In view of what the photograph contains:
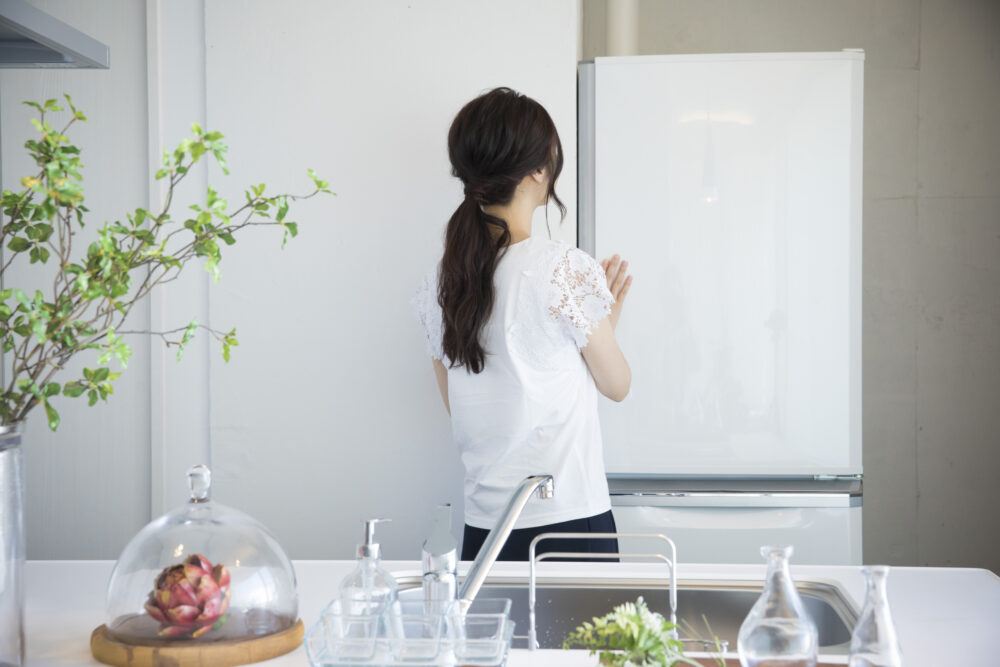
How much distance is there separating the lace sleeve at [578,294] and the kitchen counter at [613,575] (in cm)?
47

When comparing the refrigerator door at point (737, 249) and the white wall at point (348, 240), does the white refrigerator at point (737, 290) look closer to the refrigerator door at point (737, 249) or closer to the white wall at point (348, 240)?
the refrigerator door at point (737, 249)

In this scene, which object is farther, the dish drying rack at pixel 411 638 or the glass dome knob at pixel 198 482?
the glass dome knob at pixel 198 482

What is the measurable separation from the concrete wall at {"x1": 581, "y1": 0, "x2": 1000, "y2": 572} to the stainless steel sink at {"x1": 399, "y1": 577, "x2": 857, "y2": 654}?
1.78 meters

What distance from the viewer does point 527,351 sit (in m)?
1.85

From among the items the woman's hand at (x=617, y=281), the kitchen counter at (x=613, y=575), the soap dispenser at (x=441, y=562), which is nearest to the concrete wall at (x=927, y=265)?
the woman's hand at (x=617, y=281)

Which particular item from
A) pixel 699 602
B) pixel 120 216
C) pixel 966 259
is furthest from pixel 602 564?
pixel 966 259

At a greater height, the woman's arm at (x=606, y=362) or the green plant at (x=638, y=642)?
the woman's arm at (x=606, y=362)

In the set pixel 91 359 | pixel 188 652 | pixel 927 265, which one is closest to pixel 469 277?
pixel 188 652

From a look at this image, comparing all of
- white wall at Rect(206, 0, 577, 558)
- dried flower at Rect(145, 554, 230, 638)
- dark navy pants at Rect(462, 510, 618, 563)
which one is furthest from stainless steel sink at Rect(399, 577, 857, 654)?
white wall at Rect(206, 0, 577, 558)

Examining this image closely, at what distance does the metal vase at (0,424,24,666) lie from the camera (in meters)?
0.99

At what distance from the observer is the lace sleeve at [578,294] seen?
1.80 metres

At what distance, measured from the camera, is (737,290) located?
224 cm

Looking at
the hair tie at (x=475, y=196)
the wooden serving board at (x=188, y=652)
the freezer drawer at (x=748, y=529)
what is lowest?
the freezer drawer at (x=748, y=529)

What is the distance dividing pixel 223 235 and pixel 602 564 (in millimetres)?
838
